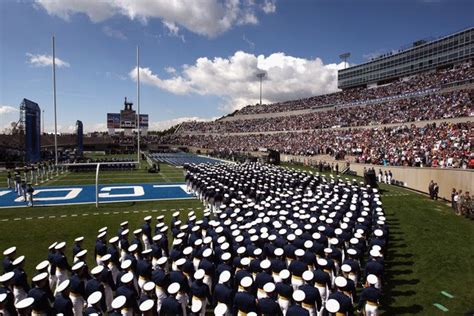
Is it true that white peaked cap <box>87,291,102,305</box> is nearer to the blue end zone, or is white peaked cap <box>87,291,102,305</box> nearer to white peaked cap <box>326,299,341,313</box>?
white peaked cap <box>326,299,341,313</box>

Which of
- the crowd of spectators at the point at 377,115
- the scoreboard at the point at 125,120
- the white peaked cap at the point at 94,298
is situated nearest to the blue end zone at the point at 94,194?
the white peaked cap at the point at 94,298

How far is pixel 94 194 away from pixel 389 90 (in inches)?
1844

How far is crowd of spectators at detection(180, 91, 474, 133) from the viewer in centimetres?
3491

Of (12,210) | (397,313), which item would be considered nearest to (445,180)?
(397,313)

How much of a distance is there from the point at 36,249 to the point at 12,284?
5160 mm

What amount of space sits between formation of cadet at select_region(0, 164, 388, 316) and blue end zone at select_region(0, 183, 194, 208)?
1020 cm

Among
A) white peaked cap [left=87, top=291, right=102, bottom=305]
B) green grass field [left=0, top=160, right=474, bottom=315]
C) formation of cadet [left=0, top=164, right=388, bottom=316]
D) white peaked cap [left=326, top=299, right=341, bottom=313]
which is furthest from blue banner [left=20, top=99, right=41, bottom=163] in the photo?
white peaked cap [left=326, top=299, right=341, bottom=313]

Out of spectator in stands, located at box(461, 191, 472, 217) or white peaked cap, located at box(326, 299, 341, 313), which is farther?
spectator in stands, located at box(461, 191, 472, 217)

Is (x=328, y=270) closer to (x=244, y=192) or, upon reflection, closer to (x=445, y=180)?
(x=244, y=192)

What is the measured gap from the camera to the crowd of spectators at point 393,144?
2392 centimetres

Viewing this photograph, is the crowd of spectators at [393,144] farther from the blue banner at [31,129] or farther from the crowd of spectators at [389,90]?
the blue banner at [31,129]

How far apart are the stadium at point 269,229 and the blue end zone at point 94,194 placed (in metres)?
0.13

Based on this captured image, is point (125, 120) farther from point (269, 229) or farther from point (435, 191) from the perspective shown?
point (269, 229)

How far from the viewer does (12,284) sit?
644cm
